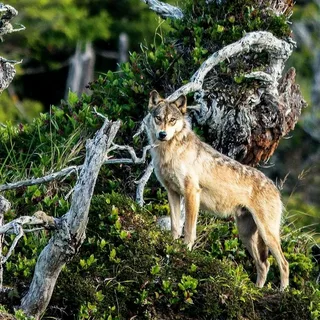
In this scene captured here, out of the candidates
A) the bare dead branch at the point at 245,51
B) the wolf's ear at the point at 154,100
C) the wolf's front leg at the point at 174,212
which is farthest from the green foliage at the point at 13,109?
the wolf's front leg at the point at 174,212

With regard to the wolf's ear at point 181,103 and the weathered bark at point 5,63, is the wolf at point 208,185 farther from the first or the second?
the weathered bark at point 5,63

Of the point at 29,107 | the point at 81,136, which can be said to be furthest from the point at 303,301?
the point at 29,107

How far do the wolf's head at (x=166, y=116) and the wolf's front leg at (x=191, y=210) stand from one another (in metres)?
0.57

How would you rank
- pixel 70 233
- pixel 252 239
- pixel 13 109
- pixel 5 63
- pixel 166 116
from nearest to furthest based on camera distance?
pixel 70 233, pixel 5 63, pixel 166 116, pixel 252 239, pixel 13 109

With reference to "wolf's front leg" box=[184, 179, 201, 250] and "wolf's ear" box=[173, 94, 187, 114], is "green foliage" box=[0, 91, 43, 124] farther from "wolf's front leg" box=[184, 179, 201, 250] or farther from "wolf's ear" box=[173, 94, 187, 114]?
"wolf's front leg" box=[184, 179, 201, 250]

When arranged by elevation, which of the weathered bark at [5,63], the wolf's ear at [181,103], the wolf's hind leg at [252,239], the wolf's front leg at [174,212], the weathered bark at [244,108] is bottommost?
the wolf's hind leg at [252,239]

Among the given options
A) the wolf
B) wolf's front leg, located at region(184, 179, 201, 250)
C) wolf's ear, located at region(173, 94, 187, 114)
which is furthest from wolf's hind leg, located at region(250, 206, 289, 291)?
wolf's ear, located at region(173, 94, 187, 114)

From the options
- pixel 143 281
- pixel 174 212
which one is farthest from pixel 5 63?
pixel 174 212

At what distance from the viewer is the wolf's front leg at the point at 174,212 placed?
12109 mm

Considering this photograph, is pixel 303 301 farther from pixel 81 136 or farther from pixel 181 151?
pixel 81 136

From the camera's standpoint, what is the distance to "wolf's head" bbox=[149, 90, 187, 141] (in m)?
11.9

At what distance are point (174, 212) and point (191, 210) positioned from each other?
0.85 ft

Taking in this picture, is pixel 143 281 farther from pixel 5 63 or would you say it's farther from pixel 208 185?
pixel 5 63

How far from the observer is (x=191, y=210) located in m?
11.9
